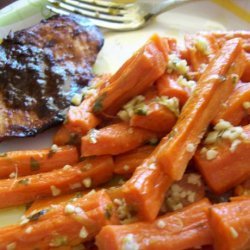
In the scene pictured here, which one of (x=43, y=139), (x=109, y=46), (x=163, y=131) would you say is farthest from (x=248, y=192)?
(x=109, y=46)

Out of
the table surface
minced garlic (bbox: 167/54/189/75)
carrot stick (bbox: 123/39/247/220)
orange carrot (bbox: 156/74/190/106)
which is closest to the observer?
carrot stick (bbox: 123/39/247/220)

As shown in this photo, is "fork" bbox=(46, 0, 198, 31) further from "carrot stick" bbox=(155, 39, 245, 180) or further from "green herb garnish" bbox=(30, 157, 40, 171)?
"green herb garnish" bbox=(30, 157, 40, 171)

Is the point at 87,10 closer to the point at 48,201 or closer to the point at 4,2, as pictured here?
the point at 4,2

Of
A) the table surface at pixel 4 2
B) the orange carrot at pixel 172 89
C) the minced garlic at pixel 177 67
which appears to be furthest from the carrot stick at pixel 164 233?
the table surface at pixel 4 2

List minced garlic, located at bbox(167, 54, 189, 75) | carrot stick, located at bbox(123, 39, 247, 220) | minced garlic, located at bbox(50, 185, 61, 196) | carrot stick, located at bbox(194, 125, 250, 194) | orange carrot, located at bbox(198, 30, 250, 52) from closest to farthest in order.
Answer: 1. carrot stick, located at bbox(123, 39, 247, 220)
2. carrot stick, located at bbox(194, 125, 250, 194)
3. minced garlic, located at bbox(50, 185, 61, 196)
4. minced garlic, located at bbox(167, 54, 189, 75)
5. orange carrot, located at bbox(198, 30, 250, 52)

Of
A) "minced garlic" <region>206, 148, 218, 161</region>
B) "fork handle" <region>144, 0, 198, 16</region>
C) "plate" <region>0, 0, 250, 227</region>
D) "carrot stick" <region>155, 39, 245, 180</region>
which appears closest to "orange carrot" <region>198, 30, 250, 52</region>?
"carrot stick" <region>155, 39, 245, 180</region>

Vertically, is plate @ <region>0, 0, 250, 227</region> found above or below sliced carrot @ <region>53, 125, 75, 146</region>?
above

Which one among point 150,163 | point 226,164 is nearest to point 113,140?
point 150,163
